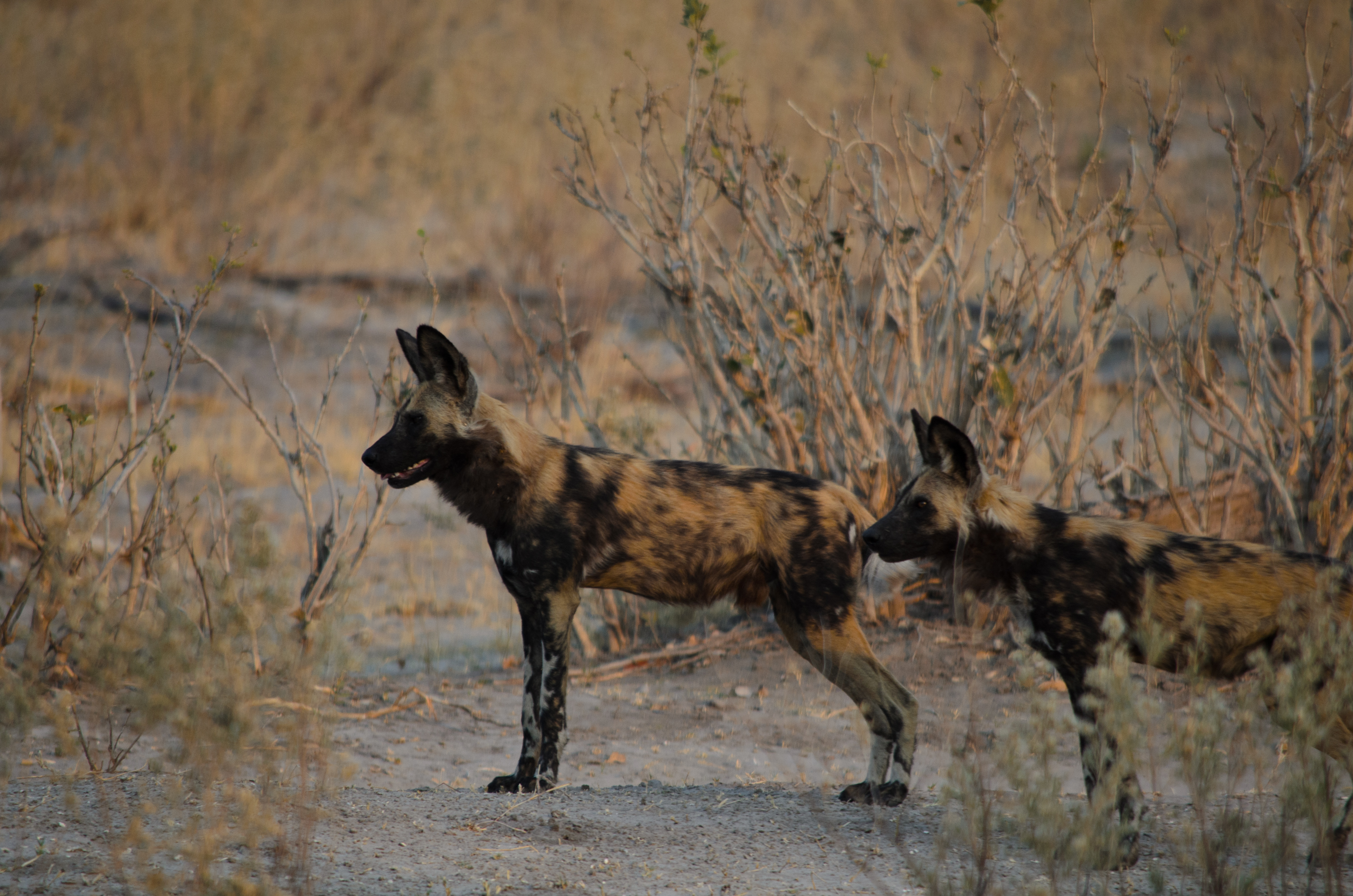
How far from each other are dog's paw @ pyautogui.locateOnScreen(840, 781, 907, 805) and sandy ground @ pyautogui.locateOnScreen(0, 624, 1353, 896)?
4cm

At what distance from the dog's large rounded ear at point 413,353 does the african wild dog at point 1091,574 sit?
1708 millimetres

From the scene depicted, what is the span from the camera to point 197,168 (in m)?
16.1

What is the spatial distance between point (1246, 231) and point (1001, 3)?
1.53 meters

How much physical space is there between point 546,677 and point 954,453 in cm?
164

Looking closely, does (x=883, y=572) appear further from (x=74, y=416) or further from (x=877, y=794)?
(x=74, y=416)

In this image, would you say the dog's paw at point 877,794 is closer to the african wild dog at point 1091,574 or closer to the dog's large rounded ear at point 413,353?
the african wild dog at point 1091,574

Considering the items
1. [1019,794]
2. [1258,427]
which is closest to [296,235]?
[1258,427]

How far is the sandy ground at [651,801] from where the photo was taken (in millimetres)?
3037

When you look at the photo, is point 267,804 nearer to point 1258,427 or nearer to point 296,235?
point 1258,427

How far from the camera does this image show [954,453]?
377cm

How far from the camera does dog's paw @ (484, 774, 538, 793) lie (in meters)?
4.14

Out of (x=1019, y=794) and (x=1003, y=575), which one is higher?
(x=1003, y=575)

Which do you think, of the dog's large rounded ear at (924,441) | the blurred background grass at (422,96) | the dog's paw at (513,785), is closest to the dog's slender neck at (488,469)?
the dog's paw at (513,785)

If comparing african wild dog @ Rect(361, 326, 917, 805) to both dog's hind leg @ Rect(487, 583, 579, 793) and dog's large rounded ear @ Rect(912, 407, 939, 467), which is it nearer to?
dog's hind leg @ Rect(487, 583, 579, 793)
